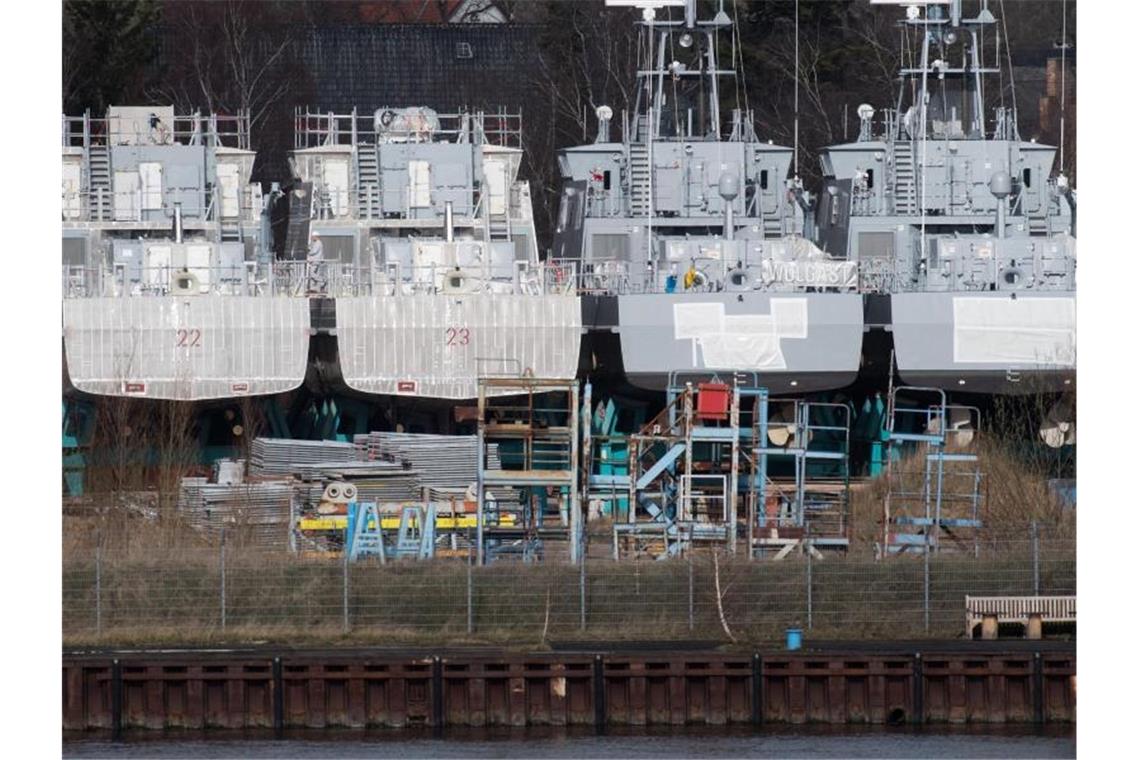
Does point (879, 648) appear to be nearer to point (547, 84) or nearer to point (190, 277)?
point (190, 277)

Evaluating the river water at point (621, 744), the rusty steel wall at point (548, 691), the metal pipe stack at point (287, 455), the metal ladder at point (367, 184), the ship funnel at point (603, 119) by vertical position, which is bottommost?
the river water at point (621, 744)

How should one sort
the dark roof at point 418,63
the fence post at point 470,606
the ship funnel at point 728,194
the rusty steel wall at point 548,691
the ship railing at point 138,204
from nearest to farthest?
the rusty steel wall at point 548,691, the fence post at point 470,606, the ship funnel at point 728,194, the ship railing at point 138,204, the dark roof at point 418,63

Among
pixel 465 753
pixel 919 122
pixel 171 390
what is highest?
pixel 919 122

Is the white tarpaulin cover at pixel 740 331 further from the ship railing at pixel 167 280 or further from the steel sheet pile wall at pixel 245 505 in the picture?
the steel sheet pile wall at pixel 245 505

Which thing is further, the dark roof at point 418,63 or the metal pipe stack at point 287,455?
the dark roof at point 418,63

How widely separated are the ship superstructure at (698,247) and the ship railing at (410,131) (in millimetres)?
3411

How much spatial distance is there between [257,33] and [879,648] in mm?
57278

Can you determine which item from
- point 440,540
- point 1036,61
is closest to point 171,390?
point 440,540

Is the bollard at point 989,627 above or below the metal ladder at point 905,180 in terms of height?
below

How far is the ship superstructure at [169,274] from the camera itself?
64.8 metres

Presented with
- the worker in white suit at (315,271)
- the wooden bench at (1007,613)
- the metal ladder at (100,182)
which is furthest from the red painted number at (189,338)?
the wooden bench at (1007,613)

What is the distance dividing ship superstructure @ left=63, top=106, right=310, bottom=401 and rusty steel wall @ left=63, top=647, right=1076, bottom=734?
83.1 feet

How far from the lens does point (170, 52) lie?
9312cm

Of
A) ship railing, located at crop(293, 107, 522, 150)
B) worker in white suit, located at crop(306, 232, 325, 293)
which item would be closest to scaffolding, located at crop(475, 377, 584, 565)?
worker in white suit, located at crop(306, 232, 325, 293)
